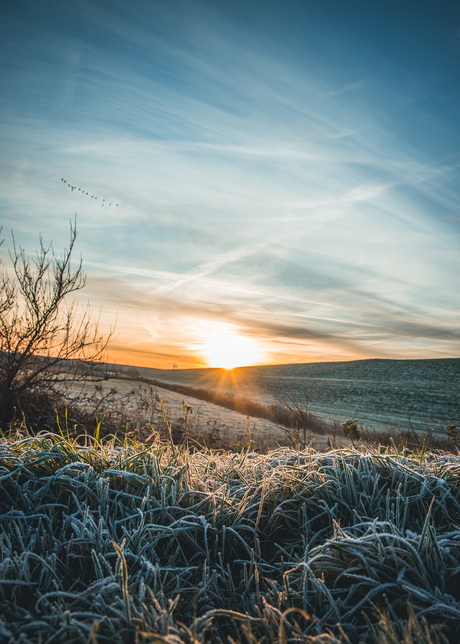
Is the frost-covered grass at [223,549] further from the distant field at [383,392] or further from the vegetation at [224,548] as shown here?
the distant field at [383,392]

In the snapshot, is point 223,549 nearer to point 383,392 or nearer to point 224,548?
point 224,548

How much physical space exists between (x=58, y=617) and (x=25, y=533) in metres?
0.75

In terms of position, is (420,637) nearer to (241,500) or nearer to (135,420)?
(241,500)

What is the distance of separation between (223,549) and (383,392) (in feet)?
125

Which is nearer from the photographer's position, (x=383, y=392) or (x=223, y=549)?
(x=223, y=549)

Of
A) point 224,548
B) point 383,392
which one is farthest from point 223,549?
point 383,392

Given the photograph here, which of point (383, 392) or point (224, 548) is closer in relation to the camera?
point (224, 548)

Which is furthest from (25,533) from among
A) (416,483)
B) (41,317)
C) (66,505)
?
(41,317)

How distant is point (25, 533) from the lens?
185cm

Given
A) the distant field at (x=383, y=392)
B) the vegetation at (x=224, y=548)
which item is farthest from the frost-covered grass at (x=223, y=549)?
the distant field at (x=383, y=392)

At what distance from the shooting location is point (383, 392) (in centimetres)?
3641

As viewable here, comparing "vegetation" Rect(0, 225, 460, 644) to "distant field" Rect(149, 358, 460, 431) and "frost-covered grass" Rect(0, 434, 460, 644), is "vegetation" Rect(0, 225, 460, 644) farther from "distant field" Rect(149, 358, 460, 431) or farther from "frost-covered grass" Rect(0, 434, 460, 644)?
"distant field" Rect(149, 358, 460, 431)

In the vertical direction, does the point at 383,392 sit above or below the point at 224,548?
below

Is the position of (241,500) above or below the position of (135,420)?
above
